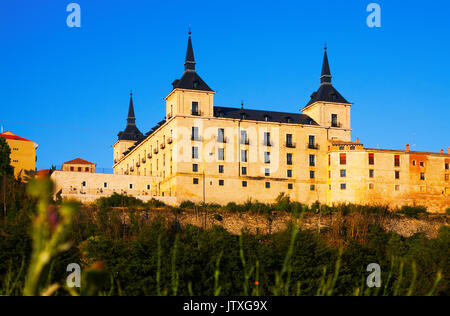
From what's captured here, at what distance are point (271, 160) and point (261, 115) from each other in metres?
6.01

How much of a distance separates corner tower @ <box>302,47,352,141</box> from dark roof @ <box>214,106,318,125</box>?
126 centimetres

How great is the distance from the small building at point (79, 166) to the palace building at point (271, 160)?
12.8 meters

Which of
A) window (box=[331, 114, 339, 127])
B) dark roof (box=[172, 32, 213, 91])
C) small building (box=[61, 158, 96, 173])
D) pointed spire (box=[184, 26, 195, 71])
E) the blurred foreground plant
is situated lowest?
the blurred foreground plant

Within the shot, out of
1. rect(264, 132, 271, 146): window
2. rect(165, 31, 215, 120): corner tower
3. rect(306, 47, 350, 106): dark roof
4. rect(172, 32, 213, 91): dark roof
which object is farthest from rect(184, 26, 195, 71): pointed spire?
rect(306, 47, 350, 106): dark roof

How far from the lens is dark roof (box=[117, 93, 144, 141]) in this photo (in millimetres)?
90062

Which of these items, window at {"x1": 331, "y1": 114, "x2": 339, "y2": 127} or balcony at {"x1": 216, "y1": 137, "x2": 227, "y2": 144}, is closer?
balcony at {"x1": 216, "y1": 137, "x2": 227, "y2": 144}

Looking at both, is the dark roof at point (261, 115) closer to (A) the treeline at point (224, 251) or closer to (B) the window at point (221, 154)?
(B) the window at point (221, 154)

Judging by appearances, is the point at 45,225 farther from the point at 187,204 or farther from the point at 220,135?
the point at 220,135

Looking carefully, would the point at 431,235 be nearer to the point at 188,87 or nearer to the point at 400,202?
the point at 400,202

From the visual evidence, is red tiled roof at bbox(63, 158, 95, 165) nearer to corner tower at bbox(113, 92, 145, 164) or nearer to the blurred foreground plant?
corner tower at bbox(113, 92, 145, 164)

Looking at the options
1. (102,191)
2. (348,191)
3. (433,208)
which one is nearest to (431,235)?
(433,208)

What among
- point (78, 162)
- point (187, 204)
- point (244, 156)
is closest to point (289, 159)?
point (244, 156)

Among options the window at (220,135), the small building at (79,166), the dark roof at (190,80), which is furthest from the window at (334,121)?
the small building at (79,166)

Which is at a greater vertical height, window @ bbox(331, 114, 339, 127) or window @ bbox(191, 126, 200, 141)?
window @ bbox(331, 114, 339, 127)
